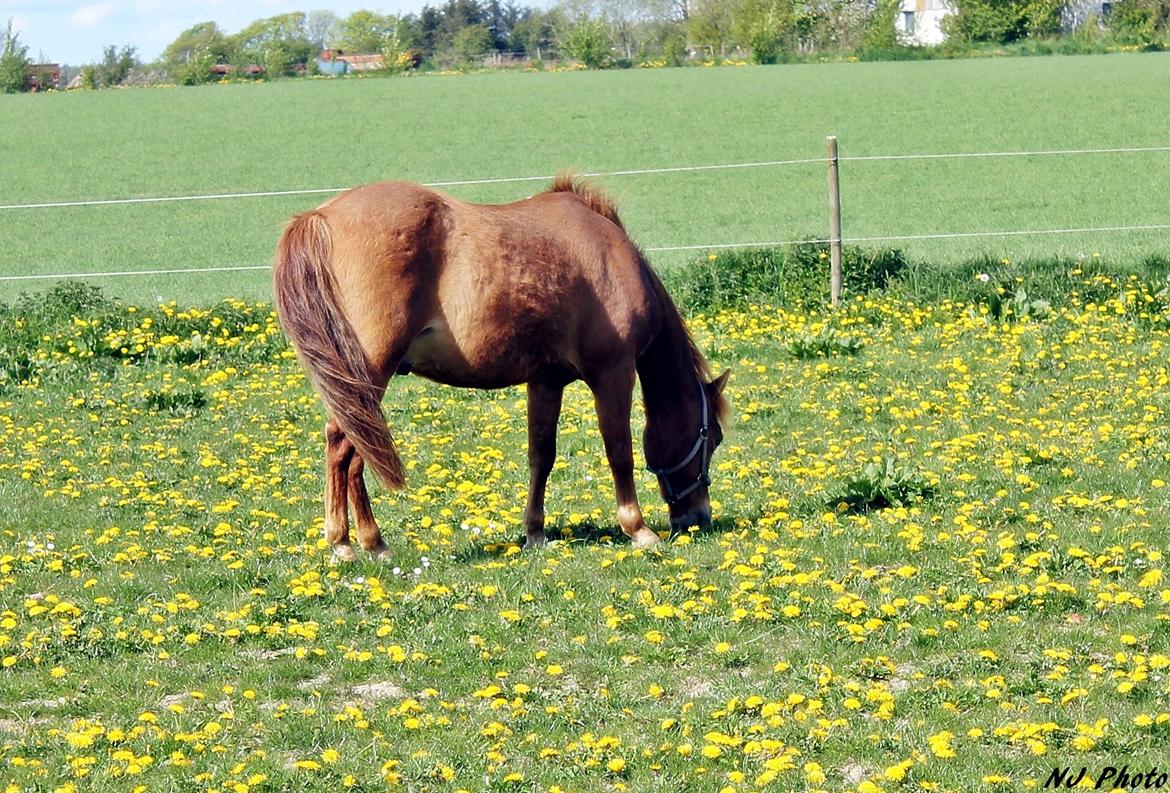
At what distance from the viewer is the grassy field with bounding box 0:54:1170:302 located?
888 inches

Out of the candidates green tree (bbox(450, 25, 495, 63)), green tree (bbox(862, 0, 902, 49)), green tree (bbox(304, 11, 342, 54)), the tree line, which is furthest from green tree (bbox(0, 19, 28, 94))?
green tree (bbox(304, 11, 342, 54))

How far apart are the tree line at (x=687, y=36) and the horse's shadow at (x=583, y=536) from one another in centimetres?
5864

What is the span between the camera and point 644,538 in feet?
24.1

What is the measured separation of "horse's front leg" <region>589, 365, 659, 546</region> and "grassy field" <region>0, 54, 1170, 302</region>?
10.8 metres

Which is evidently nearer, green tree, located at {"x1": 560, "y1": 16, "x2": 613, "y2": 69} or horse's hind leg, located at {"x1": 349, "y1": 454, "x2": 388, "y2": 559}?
horse's hind leg, located at {"x1": 349, "y1": 454, "x2": 388, "y2": 559}

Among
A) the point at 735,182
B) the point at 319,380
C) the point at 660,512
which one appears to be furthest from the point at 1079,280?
the point at 735,182

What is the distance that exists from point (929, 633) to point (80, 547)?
14.2 feet

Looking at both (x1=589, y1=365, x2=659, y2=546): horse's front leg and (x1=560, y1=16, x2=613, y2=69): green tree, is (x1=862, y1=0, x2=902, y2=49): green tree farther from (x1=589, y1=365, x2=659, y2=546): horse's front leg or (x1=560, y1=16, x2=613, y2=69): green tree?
(x1=589, y1=365, x2=659, y2=546): horse's front leg

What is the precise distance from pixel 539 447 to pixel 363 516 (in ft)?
3.41

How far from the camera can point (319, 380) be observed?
6.45 metres

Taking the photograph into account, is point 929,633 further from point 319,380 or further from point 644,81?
→ point 644,81

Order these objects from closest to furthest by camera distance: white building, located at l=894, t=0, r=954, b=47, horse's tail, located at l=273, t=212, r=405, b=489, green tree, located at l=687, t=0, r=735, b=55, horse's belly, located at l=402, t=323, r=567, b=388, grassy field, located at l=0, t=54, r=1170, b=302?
horse's tail, located at l=273, t=212, r=405, b=489 → horse's belly, located at l=402, t=323, r=567, b=388 → grassy field, located at l=0, t=54, r=1170, b=302 → green tree, located at l=687, t=0, r=735, b=55 → white building, located at l=894, t=0, r=954, b=47

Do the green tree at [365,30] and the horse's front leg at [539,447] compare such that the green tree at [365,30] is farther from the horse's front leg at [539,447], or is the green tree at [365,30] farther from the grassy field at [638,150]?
the horse's front leg at [539,447]

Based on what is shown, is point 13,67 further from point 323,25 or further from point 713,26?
point 323,25
